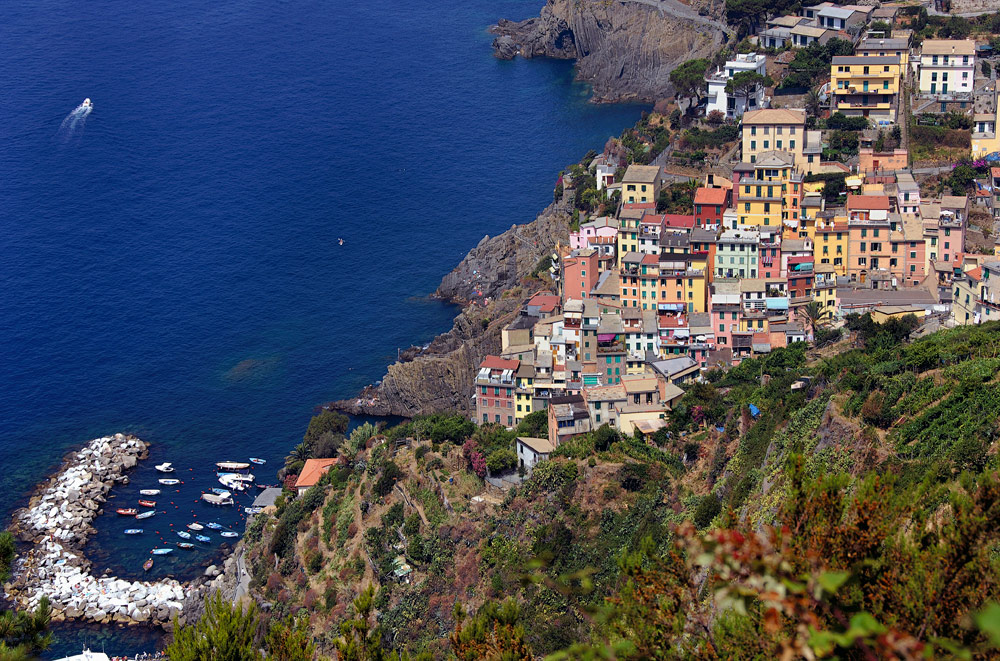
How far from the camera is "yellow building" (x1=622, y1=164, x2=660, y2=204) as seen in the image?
8400 centimetres

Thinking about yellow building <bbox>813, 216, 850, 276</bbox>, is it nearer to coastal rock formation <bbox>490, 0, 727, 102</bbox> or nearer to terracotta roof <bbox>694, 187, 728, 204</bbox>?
terracotta roof <bbox>694, 187, 728, 204</bbox>

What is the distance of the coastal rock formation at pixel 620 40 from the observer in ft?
457

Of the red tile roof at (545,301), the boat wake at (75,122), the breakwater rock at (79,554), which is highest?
the boat wake at (75,122)

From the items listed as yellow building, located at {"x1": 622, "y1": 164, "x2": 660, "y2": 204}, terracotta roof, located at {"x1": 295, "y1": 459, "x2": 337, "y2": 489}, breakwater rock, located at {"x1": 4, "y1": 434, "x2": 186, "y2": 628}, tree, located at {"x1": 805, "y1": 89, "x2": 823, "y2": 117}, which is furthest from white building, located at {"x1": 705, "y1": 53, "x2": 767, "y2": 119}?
breakwater rock, located at {"x1": 4, "y1": 434, "x2": 186, "y2": 628}

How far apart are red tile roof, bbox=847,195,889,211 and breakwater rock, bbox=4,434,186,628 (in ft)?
159

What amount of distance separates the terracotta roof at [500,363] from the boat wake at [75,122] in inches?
3565

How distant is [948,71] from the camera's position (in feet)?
284

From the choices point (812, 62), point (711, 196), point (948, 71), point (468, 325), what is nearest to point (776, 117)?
point (711, 196)

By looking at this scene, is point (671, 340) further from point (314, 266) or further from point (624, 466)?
point (314, 266)

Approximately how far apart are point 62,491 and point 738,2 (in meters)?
73.2

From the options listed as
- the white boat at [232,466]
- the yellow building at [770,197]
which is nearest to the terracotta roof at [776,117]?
the yellow building at [770,197]

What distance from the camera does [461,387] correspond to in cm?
8456

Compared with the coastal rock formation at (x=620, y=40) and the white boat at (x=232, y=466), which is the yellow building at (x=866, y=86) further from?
the white boat at (x=232, y=466)

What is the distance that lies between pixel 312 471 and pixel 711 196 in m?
32.1
